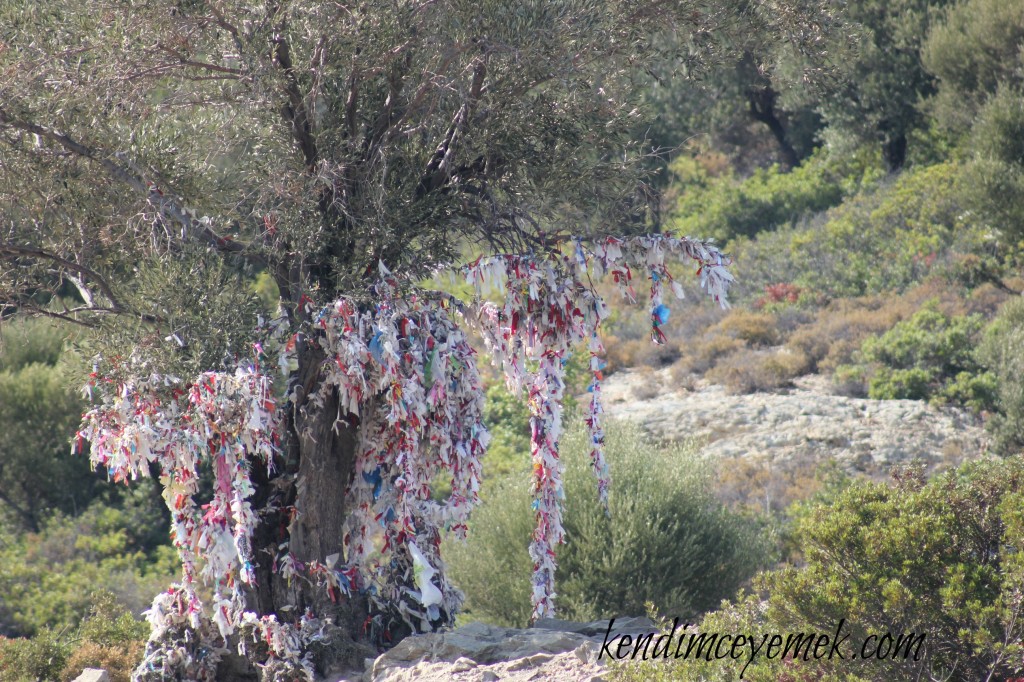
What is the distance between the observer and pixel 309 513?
24.8 feet

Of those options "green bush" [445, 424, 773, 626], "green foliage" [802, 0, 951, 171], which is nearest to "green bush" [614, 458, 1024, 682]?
"green bush" [445, 424, 773, 626]

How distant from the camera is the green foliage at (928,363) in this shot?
14.8 metres

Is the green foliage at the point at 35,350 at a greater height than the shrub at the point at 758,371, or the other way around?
the green foliage at the point at 35,350

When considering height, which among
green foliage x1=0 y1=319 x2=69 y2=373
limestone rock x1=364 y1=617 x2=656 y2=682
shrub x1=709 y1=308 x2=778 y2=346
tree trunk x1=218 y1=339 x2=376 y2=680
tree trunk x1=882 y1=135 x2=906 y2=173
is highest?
tree trunk x1=882 y1=135 x2=906 y2=173

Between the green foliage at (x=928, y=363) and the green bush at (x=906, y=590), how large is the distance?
29.9ft

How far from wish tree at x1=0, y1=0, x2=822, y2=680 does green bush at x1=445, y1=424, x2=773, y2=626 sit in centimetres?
190

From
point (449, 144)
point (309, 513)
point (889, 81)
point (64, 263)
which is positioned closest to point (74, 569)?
point (64, 263)

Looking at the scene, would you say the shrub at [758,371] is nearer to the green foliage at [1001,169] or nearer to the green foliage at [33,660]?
the green foliage at [1001,169]

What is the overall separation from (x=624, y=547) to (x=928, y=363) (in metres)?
8.11

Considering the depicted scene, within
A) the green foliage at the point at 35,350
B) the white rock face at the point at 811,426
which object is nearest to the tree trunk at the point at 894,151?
the white rock face at the point at 811,426

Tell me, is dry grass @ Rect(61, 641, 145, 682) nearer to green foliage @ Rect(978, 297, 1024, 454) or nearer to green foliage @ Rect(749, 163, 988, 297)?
green foliage @ Rect(978, 297, 1024, 454)

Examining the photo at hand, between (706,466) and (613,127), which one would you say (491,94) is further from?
(706,466)

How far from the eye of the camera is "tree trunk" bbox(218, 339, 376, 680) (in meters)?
7.46

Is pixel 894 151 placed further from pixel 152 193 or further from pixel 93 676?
pixel 93 676
